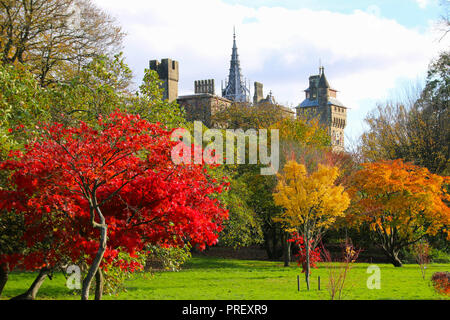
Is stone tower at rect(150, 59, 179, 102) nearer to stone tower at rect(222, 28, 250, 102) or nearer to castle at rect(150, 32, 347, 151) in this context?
castle at rect(150, 32, 347, 151)

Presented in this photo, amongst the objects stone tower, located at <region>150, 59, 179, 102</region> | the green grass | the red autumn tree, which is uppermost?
stone tower, located at <region>150, 59, 179, 102</region>

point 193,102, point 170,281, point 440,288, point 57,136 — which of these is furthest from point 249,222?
point 193,102

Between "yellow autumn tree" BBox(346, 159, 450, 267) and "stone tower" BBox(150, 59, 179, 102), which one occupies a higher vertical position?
"stone tower" BBox(150, 59, 179, 102)

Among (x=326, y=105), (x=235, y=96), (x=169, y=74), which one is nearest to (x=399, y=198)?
(x=169, y=74)

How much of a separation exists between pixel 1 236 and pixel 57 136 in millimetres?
3455

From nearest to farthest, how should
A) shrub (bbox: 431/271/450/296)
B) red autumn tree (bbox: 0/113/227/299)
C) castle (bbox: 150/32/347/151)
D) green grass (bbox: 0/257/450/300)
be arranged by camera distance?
red autumn tree (bbox: 0/113/227/299)
shrub (bbox: 431/271/450/296)
green grass (bbox: 0/257/450/300)
castle (bbox: 150/32/347/151)

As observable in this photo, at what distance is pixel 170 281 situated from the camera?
21953mm

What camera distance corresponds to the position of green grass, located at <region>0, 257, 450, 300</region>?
1709 cm

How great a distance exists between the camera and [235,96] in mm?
109312

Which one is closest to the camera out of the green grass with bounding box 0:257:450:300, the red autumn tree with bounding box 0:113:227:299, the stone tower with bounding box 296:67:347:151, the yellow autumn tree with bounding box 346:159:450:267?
the red autumn tree with bounding box 0:113:227:299

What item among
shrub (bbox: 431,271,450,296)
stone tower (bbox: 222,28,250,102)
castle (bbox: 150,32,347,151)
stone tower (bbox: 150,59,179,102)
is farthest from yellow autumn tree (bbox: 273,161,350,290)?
stone tower (bbox: 222,28,250,102)

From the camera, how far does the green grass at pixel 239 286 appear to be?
17.1 metres

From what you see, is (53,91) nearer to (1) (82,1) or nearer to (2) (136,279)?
(2) (136,279)

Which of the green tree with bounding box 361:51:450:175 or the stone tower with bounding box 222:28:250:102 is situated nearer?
the green tree with bounding box 361:51:450:175
